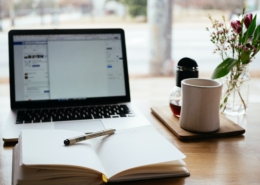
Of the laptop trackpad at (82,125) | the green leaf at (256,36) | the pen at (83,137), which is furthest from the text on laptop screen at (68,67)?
the green leaf at (256,36)

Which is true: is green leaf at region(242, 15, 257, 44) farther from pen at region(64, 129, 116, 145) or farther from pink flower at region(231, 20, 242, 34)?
pen at region(64, 129, 116, 145)

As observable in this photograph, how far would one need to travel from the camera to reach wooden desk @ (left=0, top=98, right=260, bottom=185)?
72 centimetres

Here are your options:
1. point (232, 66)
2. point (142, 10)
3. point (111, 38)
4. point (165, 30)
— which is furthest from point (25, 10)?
point (232, 66)

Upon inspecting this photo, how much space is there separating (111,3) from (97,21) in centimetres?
33

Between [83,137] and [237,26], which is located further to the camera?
[237,26]

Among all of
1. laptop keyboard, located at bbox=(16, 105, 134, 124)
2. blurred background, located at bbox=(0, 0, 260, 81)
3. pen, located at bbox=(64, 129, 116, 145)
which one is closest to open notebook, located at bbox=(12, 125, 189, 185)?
pen, located at bbox=(64, 129, 116, 145)

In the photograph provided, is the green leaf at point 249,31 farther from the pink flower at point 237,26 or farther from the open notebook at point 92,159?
the open notebook at point 92,159

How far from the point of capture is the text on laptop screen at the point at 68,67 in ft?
3.73

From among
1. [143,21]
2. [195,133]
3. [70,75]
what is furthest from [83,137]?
[143,21]

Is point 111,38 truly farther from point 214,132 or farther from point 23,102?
point 214,132

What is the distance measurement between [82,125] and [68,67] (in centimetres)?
26

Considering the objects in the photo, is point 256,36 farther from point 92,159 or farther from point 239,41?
point 92,159

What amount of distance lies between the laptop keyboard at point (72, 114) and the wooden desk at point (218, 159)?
9 cm

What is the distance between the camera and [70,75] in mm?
1174
